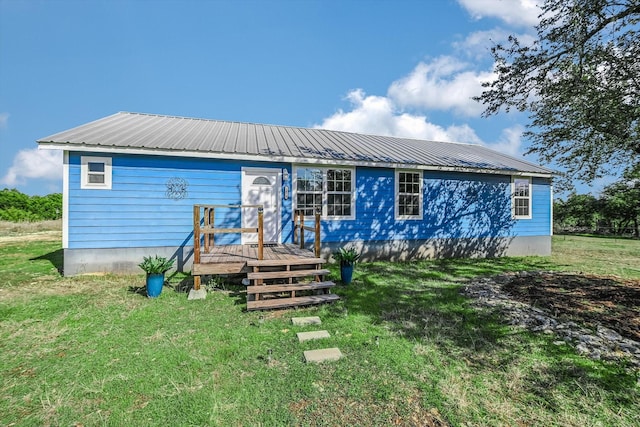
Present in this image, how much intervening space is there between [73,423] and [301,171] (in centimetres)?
717

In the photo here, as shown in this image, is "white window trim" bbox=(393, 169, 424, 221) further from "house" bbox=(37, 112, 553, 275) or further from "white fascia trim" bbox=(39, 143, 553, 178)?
A: "white fascia trim" bbox=(39, 143, 553, 178)

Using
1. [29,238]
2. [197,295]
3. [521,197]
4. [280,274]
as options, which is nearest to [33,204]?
[29,238]

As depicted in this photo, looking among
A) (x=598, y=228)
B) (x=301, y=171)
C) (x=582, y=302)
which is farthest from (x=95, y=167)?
(x=598, y=228)

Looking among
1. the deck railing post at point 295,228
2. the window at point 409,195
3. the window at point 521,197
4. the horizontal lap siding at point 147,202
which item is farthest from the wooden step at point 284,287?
the window at point 521,197

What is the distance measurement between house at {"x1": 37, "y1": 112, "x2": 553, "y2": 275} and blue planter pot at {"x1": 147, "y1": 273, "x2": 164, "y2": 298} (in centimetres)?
204

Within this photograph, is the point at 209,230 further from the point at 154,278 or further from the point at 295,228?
the point at 295,228

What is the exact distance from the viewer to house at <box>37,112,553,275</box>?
700 cm

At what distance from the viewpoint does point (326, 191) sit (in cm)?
888

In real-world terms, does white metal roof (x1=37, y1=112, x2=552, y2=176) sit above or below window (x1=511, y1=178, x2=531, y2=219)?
above

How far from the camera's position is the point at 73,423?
2.25 m

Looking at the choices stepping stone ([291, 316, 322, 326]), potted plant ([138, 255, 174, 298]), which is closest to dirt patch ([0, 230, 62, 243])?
potted plant ([138, 255, 174, 298])

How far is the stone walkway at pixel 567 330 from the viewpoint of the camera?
11.3 ft

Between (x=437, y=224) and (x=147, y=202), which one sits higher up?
(x=147, y=202)

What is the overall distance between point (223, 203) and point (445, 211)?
24.7ft
